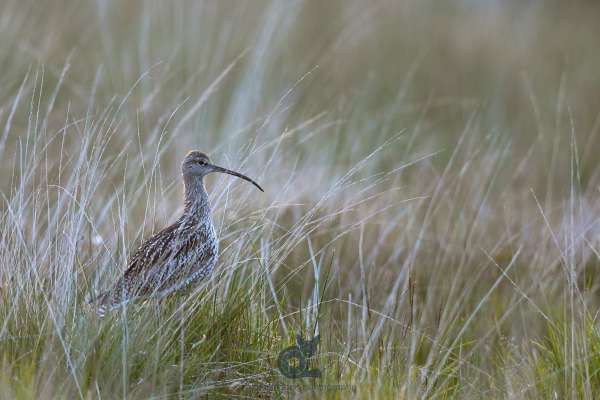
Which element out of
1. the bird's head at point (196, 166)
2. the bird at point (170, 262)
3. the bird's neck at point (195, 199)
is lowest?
the bird at point (170, 262)

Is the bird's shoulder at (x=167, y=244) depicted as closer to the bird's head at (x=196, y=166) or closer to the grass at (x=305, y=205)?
the grass at (x=305, y=205)

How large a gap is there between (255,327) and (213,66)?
4.69 meters

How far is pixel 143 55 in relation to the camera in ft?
26.7

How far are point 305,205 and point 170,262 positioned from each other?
2.28 meters

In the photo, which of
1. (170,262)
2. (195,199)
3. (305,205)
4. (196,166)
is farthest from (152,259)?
(305,205)

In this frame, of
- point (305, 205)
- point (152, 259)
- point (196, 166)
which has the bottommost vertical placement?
point (152, 259)

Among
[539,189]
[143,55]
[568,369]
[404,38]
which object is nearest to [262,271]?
[568,369]

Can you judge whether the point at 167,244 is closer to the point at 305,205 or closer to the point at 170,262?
the point at 170,262

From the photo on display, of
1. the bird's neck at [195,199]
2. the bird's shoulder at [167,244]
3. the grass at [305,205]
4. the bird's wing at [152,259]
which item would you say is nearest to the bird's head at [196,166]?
the bird's neck at [195,199]

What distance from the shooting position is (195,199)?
17.2 feet

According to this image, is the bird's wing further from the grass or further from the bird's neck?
the bird's neck

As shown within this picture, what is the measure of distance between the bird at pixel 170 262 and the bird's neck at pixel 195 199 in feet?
0.11

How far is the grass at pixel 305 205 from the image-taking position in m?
4.14

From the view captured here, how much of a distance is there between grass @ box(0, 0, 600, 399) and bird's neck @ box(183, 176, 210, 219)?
0.27ft
